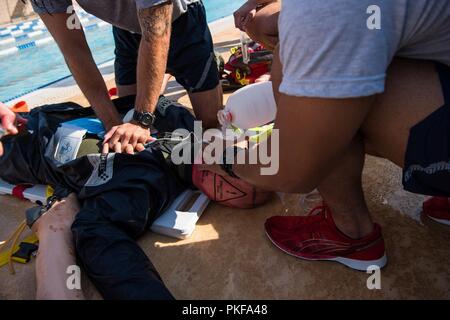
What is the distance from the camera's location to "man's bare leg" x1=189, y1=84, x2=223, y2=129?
98.5 inches

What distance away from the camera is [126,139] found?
5.88 ft

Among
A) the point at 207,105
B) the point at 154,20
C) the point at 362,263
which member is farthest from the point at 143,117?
the point at 362,263

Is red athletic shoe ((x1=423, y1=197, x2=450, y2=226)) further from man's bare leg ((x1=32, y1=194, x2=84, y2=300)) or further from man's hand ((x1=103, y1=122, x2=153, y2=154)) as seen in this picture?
man's bare leg ((x1=32, y1=194, x2=84, y2=300))

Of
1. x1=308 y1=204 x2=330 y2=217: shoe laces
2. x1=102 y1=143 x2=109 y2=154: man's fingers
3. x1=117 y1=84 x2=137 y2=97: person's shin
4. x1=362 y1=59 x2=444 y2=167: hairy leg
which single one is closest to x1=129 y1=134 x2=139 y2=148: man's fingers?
x1=102 y1=143 x2=109 y2=154: man's fingers

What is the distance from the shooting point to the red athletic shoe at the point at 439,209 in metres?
1.54

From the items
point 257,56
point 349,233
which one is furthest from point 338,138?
point 257,56

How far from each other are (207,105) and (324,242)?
136cm

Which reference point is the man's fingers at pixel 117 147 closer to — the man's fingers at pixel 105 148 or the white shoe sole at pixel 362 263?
the man's fingers at pixel 105 148

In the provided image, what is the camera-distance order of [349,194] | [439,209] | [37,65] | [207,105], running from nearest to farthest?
[349,194], [439,209], [207,105], [37,65]

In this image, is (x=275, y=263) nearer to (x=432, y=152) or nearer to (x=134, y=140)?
(x=432, y=152)

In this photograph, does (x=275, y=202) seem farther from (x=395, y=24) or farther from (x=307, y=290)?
(x=395, y=24)

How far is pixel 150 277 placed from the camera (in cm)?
127

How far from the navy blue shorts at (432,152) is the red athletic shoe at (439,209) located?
A: 52 centimetres

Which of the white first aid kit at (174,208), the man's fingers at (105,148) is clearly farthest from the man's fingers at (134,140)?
the white first aid kit at (174,208)
